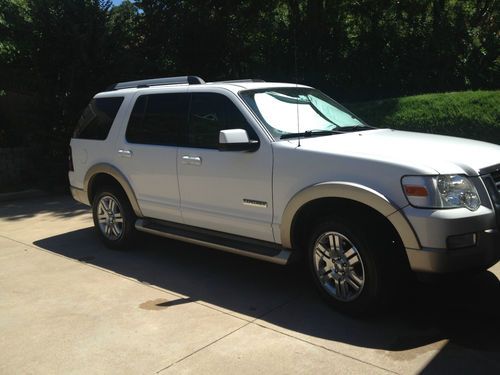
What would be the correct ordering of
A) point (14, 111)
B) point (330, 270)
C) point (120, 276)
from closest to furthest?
point (330, 270) → point (120, 276) → point (14, 111)

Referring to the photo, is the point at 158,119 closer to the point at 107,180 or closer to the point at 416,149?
the point at 107,180

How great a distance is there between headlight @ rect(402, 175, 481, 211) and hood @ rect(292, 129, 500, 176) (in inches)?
2.9

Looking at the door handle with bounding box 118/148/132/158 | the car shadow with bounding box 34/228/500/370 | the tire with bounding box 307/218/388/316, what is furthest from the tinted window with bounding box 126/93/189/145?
the tire with bounding box 307/218/388/316

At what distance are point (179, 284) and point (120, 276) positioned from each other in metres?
0.70

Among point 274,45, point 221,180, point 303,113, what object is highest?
point 274,45

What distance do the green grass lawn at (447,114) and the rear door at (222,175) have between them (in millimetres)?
5116

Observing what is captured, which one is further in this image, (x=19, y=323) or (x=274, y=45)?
(x=274, y=45)

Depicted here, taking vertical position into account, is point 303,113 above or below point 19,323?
above

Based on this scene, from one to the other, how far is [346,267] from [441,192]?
0.93 meters

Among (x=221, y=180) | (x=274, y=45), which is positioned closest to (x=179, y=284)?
(x=221, y=180)

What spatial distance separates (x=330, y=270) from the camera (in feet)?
13.7

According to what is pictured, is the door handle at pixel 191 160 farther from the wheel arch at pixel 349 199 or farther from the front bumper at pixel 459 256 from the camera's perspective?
the front bumper at pixel 459 256

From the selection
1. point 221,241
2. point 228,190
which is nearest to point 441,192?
point 228,190

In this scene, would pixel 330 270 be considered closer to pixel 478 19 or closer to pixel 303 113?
pixel 303 113
